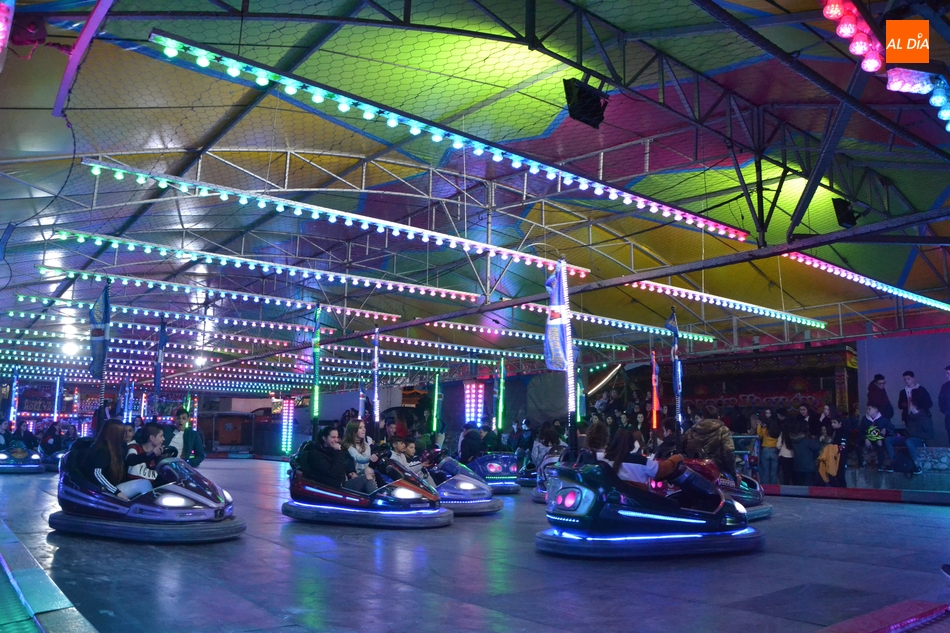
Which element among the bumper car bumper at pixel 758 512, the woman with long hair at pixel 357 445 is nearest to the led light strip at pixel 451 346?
the woman with long hair at pixel 357 445

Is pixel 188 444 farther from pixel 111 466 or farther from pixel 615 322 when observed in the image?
pixel 615 322

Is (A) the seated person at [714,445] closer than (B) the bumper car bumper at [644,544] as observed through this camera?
No

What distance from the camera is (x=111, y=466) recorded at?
5797 millimetres

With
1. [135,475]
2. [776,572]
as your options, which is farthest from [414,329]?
[776,572]

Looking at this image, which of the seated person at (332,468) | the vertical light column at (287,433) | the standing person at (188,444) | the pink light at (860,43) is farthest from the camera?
the vertical light column at (287,433)

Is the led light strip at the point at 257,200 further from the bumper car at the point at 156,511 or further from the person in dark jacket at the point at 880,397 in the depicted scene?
the person in dark jacket at the point at 880,397

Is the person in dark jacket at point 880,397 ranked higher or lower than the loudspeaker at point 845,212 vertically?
lower

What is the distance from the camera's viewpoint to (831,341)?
1461 cm

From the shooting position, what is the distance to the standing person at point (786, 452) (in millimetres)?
10992

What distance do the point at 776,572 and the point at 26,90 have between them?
245 inches

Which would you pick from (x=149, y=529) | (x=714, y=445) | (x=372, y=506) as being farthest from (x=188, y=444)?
(x=714, y=445)

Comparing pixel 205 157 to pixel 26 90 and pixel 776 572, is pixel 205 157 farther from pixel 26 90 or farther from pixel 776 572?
pixel 776 572

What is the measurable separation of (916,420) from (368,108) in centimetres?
881

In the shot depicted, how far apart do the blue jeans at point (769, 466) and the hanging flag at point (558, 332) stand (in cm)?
574
